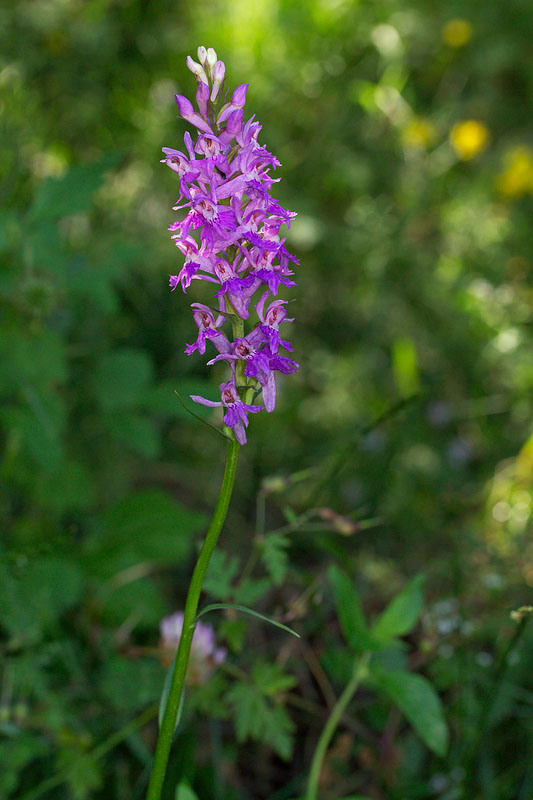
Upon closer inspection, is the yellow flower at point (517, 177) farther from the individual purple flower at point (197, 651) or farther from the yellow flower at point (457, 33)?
the individual purple flower at point (197, 651)

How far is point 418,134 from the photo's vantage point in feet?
10.7

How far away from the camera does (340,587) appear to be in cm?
148

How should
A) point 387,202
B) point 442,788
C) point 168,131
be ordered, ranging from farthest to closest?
point 387,202, point 168,131, point 442,788

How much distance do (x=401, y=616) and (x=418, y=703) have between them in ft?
0.54

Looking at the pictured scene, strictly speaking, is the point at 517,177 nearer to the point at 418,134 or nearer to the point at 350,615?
the point at 418,134

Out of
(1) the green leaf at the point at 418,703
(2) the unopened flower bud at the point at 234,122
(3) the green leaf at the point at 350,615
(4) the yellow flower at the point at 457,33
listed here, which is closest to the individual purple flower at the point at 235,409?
(2) the unopened flower bud at the point at 234,122

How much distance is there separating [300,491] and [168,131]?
1584mm

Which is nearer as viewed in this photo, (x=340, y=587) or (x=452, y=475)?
(x=340, y=587)

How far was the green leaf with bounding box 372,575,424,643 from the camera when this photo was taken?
4.80 feet

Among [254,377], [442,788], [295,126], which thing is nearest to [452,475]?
[442,788]

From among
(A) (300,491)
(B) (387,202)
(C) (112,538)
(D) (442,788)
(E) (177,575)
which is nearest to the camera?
(D) (442,788)

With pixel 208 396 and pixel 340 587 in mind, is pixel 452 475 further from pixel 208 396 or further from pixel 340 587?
pixel 208 396

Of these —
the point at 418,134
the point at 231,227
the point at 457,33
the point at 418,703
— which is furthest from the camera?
the point at 457,33

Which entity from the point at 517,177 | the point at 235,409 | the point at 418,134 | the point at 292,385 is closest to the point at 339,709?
the point at 235,409
